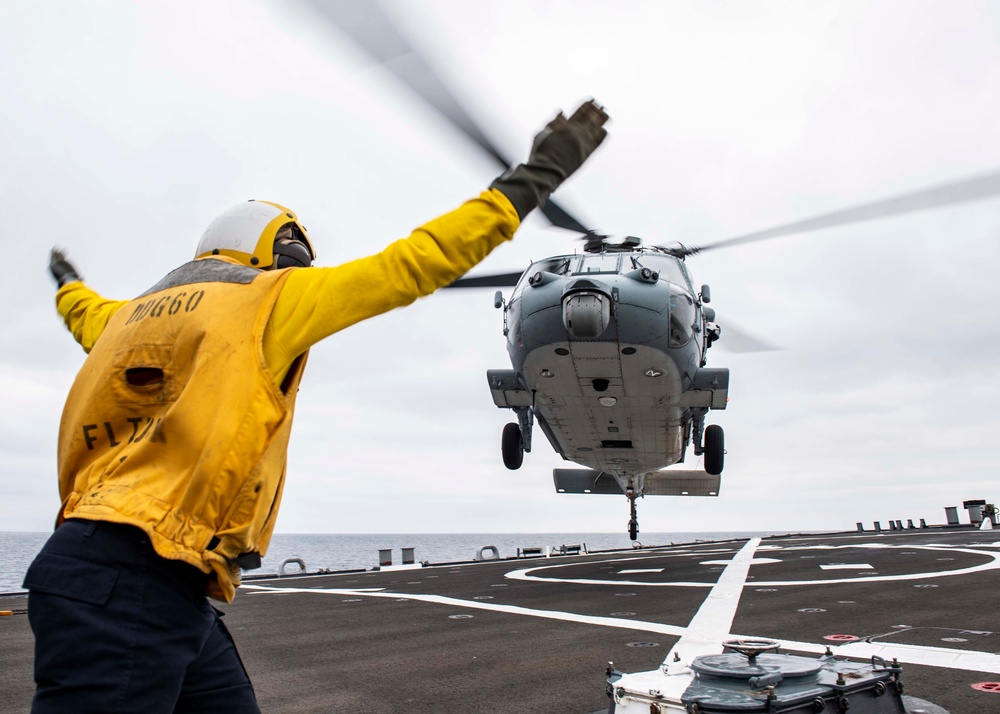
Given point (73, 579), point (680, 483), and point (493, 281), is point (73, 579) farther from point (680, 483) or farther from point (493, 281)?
point (680, 483)

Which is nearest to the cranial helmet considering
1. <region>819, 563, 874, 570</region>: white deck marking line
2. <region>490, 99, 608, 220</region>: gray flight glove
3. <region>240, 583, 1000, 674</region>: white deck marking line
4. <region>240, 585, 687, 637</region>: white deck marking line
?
<region>490, 99, 608, 220</region>: gray flight glove

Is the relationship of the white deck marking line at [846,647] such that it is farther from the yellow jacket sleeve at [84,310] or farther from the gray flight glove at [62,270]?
the gray flight glove at [62,270]

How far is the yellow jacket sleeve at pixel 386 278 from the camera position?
2180 millimetres

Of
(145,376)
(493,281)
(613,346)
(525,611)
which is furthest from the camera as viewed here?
(493,281)

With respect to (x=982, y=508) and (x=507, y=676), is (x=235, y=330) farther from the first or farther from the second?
(x=982, y=508)

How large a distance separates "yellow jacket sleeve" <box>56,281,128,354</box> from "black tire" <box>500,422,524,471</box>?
15062 mm

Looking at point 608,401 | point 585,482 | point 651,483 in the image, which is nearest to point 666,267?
point 608,401

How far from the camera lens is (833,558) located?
17.8 metres

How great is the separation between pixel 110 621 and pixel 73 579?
0.57 ft

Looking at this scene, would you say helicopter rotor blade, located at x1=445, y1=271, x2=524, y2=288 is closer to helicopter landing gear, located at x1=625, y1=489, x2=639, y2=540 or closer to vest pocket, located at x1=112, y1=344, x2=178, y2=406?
helicopter landing gear, located at x1=625, y1=489, x2=639, y2=540

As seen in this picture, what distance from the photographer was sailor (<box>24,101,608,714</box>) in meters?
2.08

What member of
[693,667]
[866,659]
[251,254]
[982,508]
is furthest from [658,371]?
[982,508]

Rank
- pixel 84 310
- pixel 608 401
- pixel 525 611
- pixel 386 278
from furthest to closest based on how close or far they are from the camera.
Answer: pixel 608 401
pixel 525 611
pixel 84 310
pixel 386 278

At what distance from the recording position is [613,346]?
12.8 metres
